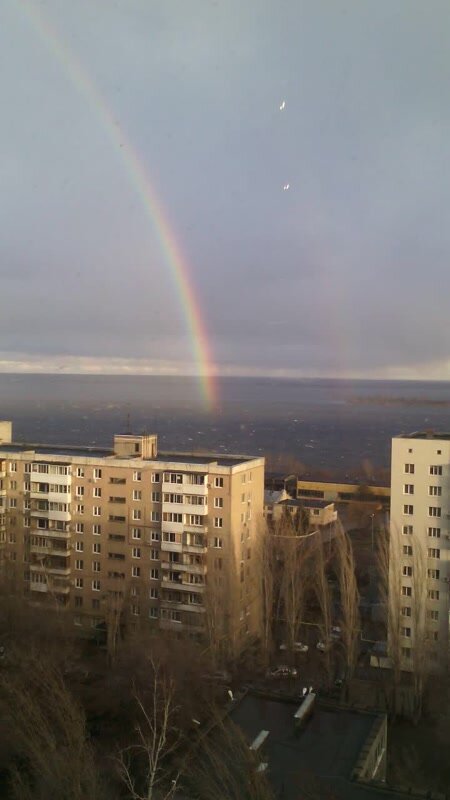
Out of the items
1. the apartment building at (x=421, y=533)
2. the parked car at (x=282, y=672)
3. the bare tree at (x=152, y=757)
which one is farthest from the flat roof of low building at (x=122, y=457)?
the bare tree at (x=152, y=757)

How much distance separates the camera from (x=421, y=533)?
9.95m

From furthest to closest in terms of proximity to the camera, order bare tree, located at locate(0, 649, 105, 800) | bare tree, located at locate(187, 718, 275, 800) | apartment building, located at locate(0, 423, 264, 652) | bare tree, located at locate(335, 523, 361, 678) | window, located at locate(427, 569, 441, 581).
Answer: apartment building, located at locate(0, 423, 264, 652)
window, located at locate(427, 569, 441, 581)
bare tree, located at locate(335, 523, 361, 678)
bare tree, located at locate(0, 649, 105, 800)
bare tree, located at locate(187, 718, 275, 800)

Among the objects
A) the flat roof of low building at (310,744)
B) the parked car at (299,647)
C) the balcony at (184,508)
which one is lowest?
the parked car at (299,647)

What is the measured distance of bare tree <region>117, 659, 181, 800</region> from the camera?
12.0ft

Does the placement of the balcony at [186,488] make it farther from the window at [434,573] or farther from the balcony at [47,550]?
the window at [434,573]

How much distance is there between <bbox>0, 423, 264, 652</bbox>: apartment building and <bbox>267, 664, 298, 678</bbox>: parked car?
0.68 meters

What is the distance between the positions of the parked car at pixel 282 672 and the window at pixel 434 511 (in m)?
3.12

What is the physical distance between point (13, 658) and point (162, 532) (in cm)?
333

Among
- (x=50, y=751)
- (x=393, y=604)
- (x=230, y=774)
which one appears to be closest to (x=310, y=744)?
(x=230, y=774)

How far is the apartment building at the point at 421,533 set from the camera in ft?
31.1

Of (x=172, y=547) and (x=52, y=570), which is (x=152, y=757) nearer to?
(x=172, y=547)

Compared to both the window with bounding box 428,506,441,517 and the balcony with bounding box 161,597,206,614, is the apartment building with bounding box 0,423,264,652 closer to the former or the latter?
the balcony with bounding box 161,597,206,614

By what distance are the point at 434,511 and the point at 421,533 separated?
0.40 meters

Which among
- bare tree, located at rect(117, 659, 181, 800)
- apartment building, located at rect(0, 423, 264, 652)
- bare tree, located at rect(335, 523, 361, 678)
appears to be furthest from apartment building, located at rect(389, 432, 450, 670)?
bare tree, located at rect(117, 659, 181, 800)
